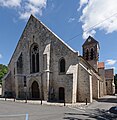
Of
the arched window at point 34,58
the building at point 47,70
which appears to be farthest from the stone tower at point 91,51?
the arched window at point 34,58

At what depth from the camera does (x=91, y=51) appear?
40594 millimetres

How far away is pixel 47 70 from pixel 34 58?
199 inches

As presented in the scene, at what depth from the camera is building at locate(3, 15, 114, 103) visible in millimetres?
21814

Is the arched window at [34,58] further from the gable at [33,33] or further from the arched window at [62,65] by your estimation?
the arched window at [62,65]

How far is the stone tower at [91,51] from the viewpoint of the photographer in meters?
39.8

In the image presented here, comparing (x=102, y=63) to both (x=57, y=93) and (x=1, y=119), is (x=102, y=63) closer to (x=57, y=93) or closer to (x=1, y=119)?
(x=57, y=93)

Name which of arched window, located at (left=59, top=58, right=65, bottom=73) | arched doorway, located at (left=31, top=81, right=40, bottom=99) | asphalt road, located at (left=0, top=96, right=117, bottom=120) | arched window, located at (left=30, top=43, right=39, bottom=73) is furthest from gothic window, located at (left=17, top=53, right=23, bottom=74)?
asphalt road, located at (left=0, top=96, right=117, bottom=120)

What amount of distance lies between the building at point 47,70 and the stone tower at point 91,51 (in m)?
12.1

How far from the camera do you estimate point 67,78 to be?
2122cm

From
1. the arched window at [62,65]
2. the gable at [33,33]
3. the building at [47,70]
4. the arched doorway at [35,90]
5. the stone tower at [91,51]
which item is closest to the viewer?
the building at [47,70]

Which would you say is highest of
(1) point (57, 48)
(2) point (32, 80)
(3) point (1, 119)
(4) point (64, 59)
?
(1) point (57, 48)

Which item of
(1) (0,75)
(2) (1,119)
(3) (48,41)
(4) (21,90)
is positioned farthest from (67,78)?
(1) (0,75)

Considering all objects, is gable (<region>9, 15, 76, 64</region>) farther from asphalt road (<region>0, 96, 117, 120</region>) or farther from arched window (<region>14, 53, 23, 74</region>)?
asphalt road (<region>0, 96, 117, 120</region>)

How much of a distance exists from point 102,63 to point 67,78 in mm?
27829
